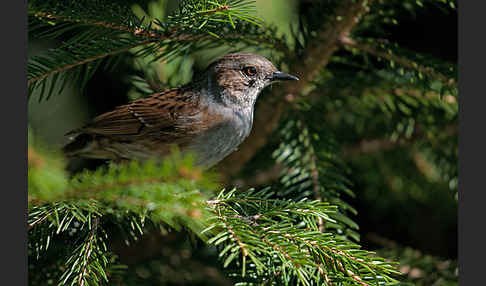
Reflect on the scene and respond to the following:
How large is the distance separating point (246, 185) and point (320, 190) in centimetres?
93

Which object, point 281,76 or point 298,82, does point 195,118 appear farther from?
point 298,82

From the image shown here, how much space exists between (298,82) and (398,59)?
633 mm

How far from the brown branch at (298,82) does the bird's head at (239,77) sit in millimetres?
155

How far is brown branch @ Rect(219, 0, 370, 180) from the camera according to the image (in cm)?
285

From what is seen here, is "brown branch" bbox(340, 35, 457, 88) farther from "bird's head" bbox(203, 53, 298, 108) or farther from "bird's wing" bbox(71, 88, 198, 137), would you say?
"bird's wing" bbox(71, 88, 198, 137)

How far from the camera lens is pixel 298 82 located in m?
3.01

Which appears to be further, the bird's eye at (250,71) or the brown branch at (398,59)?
the bird's eye at (250,71)

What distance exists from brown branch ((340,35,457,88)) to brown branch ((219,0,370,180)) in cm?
6

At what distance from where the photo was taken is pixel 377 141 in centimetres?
386

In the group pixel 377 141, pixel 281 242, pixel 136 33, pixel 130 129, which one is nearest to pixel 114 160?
pixel 130 129

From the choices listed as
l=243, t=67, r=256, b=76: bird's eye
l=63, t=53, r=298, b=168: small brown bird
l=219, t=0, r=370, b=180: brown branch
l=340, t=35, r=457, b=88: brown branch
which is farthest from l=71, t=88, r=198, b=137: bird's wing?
l=340, t=35, r=457, b=88: brown branch

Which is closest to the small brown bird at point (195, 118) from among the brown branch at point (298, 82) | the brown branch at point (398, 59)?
the brown branch at point (298, 82)

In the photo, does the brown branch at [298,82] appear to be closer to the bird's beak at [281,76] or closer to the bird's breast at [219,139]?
the bird's beak at [281,76]

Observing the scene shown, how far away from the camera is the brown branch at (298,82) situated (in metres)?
2.85
